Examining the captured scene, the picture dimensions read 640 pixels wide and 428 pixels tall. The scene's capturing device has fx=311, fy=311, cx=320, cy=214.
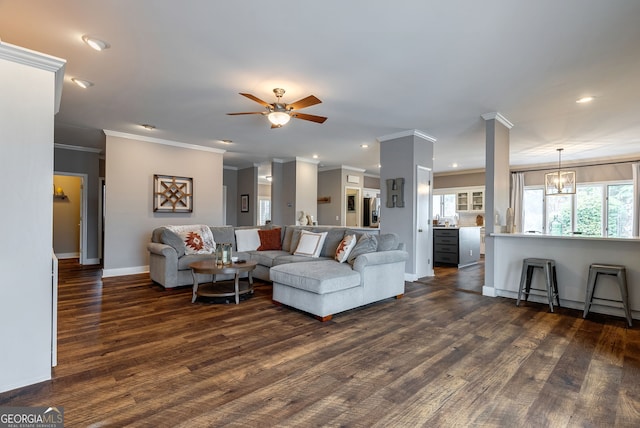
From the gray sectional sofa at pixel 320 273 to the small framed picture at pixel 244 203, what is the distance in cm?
400

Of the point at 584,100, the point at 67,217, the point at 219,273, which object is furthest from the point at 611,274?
the point at 67,217

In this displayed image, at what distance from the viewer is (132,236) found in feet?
19.1

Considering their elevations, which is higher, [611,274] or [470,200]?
[470,200]

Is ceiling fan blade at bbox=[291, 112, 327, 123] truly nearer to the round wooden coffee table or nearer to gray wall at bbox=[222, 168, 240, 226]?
the round wooden coffee table

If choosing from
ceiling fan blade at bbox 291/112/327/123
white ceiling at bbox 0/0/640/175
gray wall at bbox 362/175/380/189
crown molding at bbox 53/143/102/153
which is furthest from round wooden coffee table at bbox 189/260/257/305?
gray wall at bbox 362/175/380/189

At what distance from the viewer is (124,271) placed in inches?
225

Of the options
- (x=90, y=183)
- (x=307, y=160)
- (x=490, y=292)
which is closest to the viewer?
(x=490, y=292)

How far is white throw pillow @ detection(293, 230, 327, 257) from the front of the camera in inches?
195

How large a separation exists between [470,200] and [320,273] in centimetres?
776

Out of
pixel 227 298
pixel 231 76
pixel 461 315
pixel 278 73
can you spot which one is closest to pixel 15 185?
pixel 231 76

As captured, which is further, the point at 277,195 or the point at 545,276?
the point at 277,195

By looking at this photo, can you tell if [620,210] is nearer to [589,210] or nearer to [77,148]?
[589,210]

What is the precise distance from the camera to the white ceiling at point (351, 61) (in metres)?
2.29

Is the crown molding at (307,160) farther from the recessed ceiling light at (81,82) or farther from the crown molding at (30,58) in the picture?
the crown molding at (30,58)
